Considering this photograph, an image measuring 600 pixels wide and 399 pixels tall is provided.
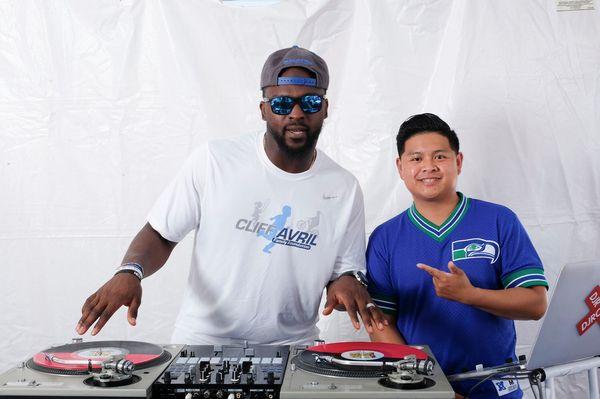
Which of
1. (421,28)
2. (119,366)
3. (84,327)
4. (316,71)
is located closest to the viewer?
(119,366)

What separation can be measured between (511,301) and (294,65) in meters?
0.89

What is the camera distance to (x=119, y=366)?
1392 mm

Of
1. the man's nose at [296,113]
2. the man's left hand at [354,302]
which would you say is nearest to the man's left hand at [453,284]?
the man's left hand at [354,302]

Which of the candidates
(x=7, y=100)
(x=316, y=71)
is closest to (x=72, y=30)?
(x=7, y=100)

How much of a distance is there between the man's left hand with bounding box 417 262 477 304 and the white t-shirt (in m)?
0.31

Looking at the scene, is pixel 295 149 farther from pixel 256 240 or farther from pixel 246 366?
pixel 246 366

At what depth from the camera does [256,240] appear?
2062mm

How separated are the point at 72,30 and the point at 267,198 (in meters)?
1.34

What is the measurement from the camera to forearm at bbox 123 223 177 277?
2.00m

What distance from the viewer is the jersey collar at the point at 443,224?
212 centimetres

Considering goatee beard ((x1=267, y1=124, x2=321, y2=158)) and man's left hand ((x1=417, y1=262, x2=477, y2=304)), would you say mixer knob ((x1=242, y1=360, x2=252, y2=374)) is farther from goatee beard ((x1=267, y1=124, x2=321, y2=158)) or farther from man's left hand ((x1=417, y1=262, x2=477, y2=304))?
goatee beard ((x1=267, y1=124, x2=321, y2=158))

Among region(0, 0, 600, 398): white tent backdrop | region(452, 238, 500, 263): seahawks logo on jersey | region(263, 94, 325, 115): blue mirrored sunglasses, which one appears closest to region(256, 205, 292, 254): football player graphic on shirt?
region(263, 94, 325, 115): blue mirrored sunglasses

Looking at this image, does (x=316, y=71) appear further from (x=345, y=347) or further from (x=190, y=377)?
(x=190, y=377)

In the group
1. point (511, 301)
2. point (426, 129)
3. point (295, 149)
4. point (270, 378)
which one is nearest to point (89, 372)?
point (270, 378)
